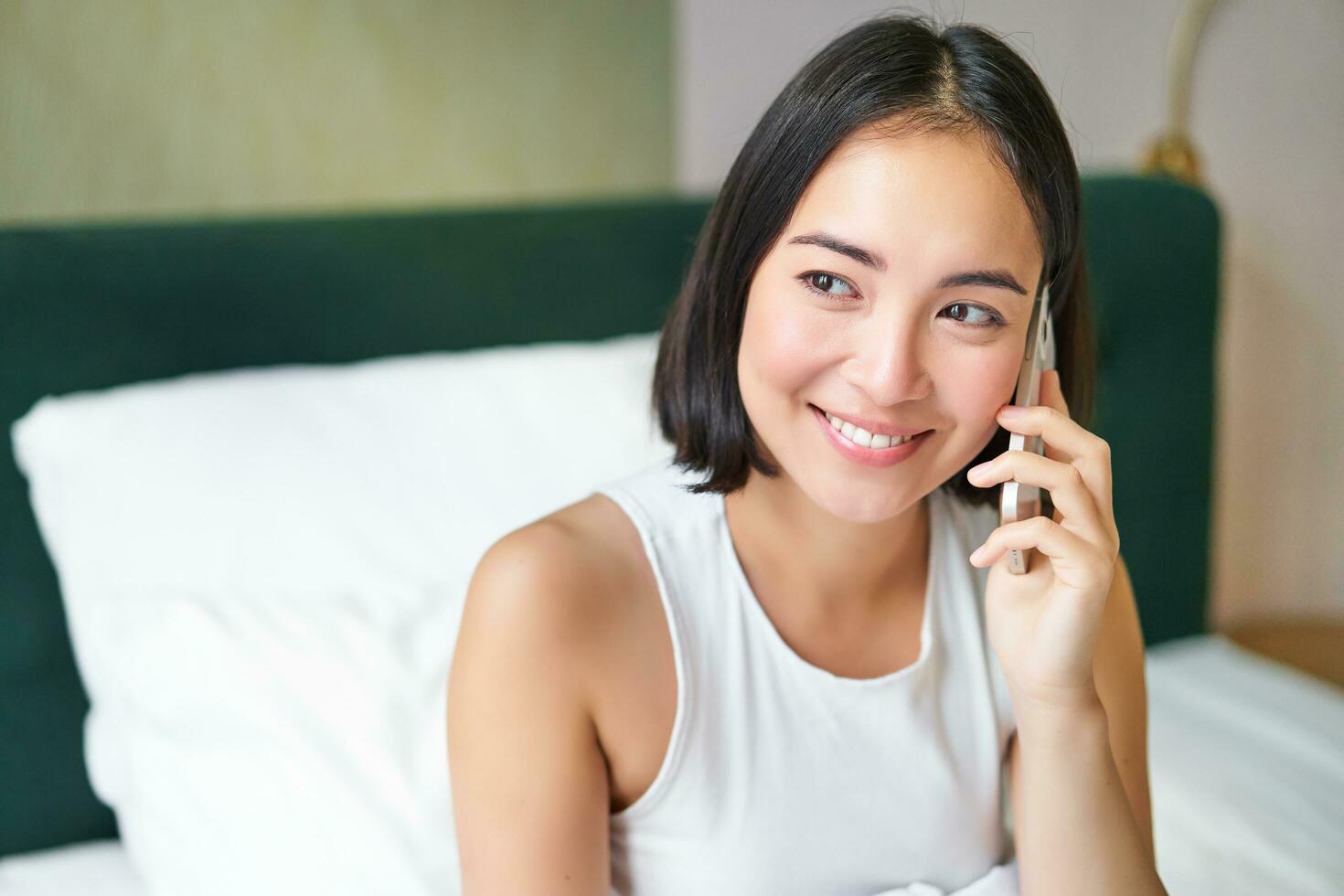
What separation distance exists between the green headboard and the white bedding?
0.41ft

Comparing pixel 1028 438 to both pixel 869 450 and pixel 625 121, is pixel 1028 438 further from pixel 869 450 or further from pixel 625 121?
pixel 625 121

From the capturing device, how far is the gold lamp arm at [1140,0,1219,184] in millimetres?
2033

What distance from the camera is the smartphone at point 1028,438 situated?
98 cm

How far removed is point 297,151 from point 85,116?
0.28 meters

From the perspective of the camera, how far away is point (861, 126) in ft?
2.95

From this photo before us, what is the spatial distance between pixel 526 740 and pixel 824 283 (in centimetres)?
45

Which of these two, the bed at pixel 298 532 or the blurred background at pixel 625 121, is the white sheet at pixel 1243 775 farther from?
the blurred background at pixel 625 121

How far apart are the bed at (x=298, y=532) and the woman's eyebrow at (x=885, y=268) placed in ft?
2.23

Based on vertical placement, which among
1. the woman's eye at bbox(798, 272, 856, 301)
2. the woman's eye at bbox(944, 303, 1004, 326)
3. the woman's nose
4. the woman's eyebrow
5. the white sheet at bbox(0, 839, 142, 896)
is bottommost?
the white sheet at bbox(0, 839, 142, 896)

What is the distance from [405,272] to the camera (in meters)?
1.70

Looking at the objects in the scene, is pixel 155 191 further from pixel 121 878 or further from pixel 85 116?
pixel 121 878

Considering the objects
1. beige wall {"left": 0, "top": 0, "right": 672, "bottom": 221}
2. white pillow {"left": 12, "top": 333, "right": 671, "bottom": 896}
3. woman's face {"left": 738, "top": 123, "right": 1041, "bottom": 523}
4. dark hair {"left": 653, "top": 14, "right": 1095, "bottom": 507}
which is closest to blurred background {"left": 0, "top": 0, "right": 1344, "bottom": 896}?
beige wall {"left": 0, "top": 0, "right": 672, "bottom": 221}

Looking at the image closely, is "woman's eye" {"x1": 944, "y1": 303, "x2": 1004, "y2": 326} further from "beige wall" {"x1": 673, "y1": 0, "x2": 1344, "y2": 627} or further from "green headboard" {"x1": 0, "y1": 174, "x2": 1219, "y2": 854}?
"beige wall" {"x1": 673, "y1": 0, "x2": 1344, "y2": 627}

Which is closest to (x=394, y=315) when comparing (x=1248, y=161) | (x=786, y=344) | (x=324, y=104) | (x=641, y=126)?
(x=324, y=104)
